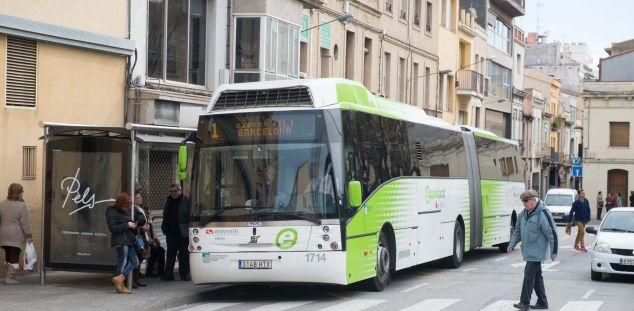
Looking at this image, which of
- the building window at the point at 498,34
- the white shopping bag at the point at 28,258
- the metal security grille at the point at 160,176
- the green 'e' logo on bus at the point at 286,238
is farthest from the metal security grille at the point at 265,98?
the building window at the point at 498,34

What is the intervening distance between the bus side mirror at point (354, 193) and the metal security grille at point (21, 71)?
7079mm

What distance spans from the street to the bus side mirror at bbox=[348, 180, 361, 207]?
5.09 feet

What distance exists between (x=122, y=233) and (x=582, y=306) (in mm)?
7187

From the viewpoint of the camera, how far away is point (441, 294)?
58.5ft

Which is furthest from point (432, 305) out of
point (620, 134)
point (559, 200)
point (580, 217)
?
point (620, 134)

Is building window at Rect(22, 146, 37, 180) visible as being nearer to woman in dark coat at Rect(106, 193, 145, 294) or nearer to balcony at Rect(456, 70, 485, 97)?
woman in dark coat at Rect(106, 193, 145, 294)

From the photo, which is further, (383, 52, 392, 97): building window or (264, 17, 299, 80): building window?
(383, 52, 392, 97): building window

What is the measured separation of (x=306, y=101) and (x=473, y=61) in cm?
4324

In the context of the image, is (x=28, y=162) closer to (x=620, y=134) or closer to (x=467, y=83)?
(x=467, y=83)

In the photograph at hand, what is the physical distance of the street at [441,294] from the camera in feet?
53.1

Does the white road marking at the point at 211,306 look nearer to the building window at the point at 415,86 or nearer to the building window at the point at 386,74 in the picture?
the building window at the point at 386,74

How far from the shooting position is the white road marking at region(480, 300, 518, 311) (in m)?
15.7

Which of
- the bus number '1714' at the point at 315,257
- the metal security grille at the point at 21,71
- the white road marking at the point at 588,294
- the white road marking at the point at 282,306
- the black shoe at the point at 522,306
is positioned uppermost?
the metal security grille at the point at 21,71

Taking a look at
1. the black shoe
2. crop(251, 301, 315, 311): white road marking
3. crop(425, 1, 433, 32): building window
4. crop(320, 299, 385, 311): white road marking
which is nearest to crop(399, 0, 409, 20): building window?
crop(425, 1, 433, 32): building window
